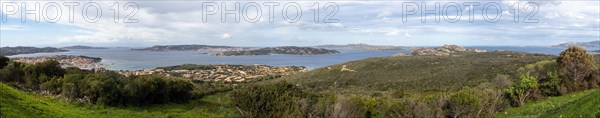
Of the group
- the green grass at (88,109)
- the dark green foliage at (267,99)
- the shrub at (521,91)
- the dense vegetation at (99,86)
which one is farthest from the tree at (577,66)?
the dense vegetation at (99,86)

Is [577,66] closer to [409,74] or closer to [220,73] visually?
[409,74]

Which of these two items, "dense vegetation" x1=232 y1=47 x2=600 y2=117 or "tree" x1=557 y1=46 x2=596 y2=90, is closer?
"dense vegetation" x1=232 y1=47 x2=600 y2=117

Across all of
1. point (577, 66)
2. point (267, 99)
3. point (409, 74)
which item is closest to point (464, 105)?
point (267, 99)

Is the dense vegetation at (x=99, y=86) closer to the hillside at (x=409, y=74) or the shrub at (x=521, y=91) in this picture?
the hillside at (x=409, y=74)

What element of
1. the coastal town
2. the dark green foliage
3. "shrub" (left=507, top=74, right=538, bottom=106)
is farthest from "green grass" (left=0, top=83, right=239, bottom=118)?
the coastal town

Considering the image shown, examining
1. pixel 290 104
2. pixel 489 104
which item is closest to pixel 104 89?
pixel 290 104

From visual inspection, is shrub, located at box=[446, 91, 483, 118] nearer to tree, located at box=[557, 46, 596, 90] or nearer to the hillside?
tree, located at box=[557, 46, 596, 90]
